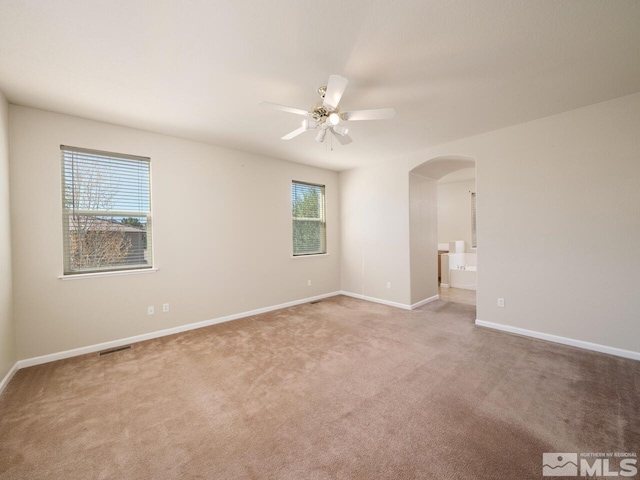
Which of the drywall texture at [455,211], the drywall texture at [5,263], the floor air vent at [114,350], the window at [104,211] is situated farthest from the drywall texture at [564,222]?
the drywall texture at [5,263]

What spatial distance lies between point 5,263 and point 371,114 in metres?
3.68

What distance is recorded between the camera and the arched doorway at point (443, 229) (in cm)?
470

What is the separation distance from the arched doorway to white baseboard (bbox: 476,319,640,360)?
4.32 feet

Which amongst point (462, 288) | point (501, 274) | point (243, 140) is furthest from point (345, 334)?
point (462, 288)

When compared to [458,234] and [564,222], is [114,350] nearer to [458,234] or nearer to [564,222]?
[564,222]

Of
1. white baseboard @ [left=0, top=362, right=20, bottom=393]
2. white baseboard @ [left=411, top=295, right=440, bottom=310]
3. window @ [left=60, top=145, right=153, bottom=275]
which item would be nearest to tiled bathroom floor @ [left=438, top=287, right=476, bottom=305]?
white baseboard @ [left=411, top=295, right=440, bottom=310]

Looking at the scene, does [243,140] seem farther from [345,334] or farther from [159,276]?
[345,334]

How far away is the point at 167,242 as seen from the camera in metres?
3.60

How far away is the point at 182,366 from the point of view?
2725mm

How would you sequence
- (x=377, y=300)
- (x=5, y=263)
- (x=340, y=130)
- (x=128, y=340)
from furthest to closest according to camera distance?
1. (x=377, y=300)
2. (x=128, y=340)
3. (x=340, y=130)
4. (x=5, y=263)

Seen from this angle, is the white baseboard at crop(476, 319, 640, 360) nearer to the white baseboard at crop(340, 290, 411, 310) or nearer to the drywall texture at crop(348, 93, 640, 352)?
the drywall texture at crop(348, 93, 640, 352)

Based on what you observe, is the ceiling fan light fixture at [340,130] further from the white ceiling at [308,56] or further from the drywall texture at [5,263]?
the drywall texture at [5,263]

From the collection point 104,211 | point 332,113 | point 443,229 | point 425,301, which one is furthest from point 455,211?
point 104,211

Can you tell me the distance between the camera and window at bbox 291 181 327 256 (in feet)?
16.9
